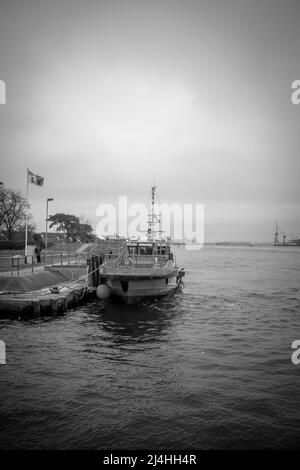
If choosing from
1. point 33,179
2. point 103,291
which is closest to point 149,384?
point 103,291

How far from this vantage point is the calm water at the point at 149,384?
731 cm

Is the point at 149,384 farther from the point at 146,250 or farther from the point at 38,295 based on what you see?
the point at 146,250

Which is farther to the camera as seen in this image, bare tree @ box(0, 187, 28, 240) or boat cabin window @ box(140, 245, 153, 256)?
bare tree @ box(0, 187, 28, 240)

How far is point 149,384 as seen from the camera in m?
9.91

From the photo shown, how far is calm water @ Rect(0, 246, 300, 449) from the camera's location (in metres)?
7.31

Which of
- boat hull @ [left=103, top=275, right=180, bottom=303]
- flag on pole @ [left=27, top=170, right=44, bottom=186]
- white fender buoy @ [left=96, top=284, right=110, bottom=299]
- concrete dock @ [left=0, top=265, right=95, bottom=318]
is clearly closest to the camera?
concrete dock @ [left=0, top=265, right=95, bottom=318]

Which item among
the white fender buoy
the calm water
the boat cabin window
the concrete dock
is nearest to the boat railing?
the boat cabin window

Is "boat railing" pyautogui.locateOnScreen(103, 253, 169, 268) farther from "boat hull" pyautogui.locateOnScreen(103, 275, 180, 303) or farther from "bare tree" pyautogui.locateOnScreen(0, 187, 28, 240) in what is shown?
"bare tree" pyautogui.locateOnScreen(0, 187, 28, 240)

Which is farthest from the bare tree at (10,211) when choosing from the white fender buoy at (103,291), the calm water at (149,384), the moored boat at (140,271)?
the calm water at (149,384)

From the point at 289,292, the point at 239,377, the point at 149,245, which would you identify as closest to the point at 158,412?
the point at 239,377

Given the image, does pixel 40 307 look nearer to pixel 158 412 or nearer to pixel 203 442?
pixel 158 412

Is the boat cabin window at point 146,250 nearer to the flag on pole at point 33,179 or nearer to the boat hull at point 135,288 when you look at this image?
the boat hull at point 135,288
